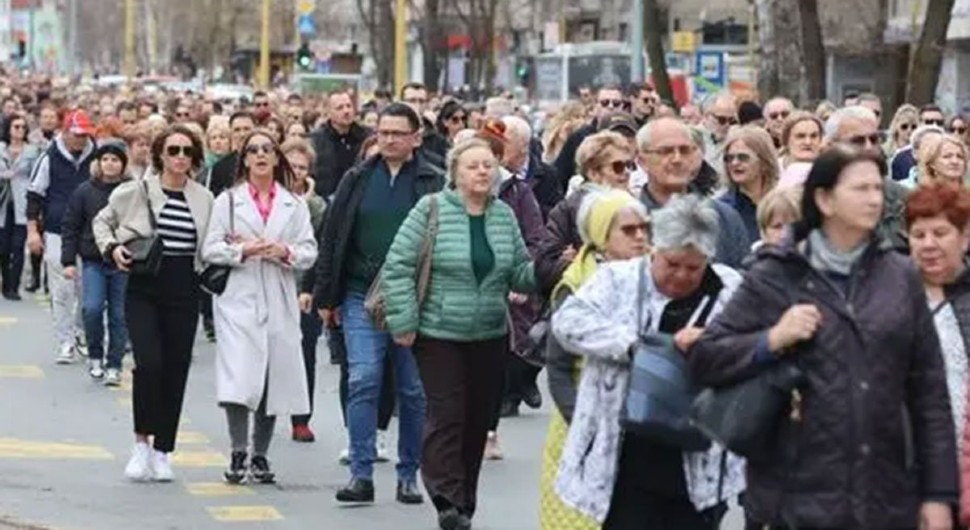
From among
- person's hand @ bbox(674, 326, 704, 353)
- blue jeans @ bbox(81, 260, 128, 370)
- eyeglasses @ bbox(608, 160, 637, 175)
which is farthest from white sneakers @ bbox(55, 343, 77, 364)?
person's hand @ bbox(674, 326, 704, 353)

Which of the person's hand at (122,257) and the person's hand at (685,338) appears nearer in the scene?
the person's hand at (685,338)

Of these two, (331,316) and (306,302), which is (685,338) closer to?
(331,316)

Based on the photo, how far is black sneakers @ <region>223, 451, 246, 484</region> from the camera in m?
13.8

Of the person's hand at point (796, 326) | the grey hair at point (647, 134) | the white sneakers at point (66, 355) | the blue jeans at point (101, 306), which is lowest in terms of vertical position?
the white sneakers at point (66, 355)

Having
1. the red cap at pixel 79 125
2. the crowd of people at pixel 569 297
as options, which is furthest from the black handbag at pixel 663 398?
the red cap at pixel 79 125

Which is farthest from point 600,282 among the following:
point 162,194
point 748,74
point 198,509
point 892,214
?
point 748,74

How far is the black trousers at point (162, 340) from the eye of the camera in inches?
544

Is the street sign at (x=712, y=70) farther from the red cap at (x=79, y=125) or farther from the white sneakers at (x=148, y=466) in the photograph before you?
the white sneakers at (x=148, y=466)

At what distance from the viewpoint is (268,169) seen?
13.7 m

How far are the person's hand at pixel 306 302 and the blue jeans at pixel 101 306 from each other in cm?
481

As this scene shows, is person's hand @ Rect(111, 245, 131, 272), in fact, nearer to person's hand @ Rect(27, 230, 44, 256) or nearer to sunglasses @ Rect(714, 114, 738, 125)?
sunglasses @ Rect(714, 114, 738, 125)

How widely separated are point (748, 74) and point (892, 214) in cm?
4355

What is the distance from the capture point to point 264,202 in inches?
540

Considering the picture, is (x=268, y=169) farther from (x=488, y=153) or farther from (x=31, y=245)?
A: (x=31, y=245)
